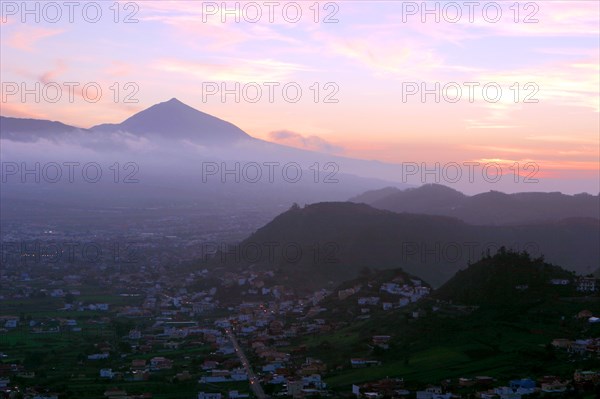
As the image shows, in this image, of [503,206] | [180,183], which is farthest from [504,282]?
[180,183]

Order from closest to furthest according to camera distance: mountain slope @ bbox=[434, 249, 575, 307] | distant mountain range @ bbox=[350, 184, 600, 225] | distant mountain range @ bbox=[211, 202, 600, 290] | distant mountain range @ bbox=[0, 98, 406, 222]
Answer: mountain slope @ bbox=[434, 249, 575, 307]
distant mountain range @ bbox=[211, 202, 600, 290]
distant mountain range @ bbox=[350, 184, 600, 225]
distant mountain range @ bbox=[0, 98, 406, 222]

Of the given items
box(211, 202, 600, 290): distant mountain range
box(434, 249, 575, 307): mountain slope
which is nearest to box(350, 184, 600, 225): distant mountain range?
box(211, 202, 600, 290): distant mountain range

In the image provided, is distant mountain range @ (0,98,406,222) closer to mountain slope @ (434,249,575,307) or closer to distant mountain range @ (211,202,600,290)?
distant mountain range @ (211,202,600,290)

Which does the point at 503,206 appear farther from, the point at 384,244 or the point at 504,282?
the point at 504,282

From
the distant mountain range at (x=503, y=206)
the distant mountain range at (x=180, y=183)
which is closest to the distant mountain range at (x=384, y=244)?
the distant mountain range at (x=503, y=206)

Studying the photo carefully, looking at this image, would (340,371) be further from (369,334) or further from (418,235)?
(418,235)

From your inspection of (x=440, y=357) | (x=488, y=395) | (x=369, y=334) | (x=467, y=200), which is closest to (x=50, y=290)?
(x=369, y=334)

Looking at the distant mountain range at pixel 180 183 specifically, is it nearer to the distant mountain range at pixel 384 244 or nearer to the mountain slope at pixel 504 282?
the distant mountain range at pixel 384 244
